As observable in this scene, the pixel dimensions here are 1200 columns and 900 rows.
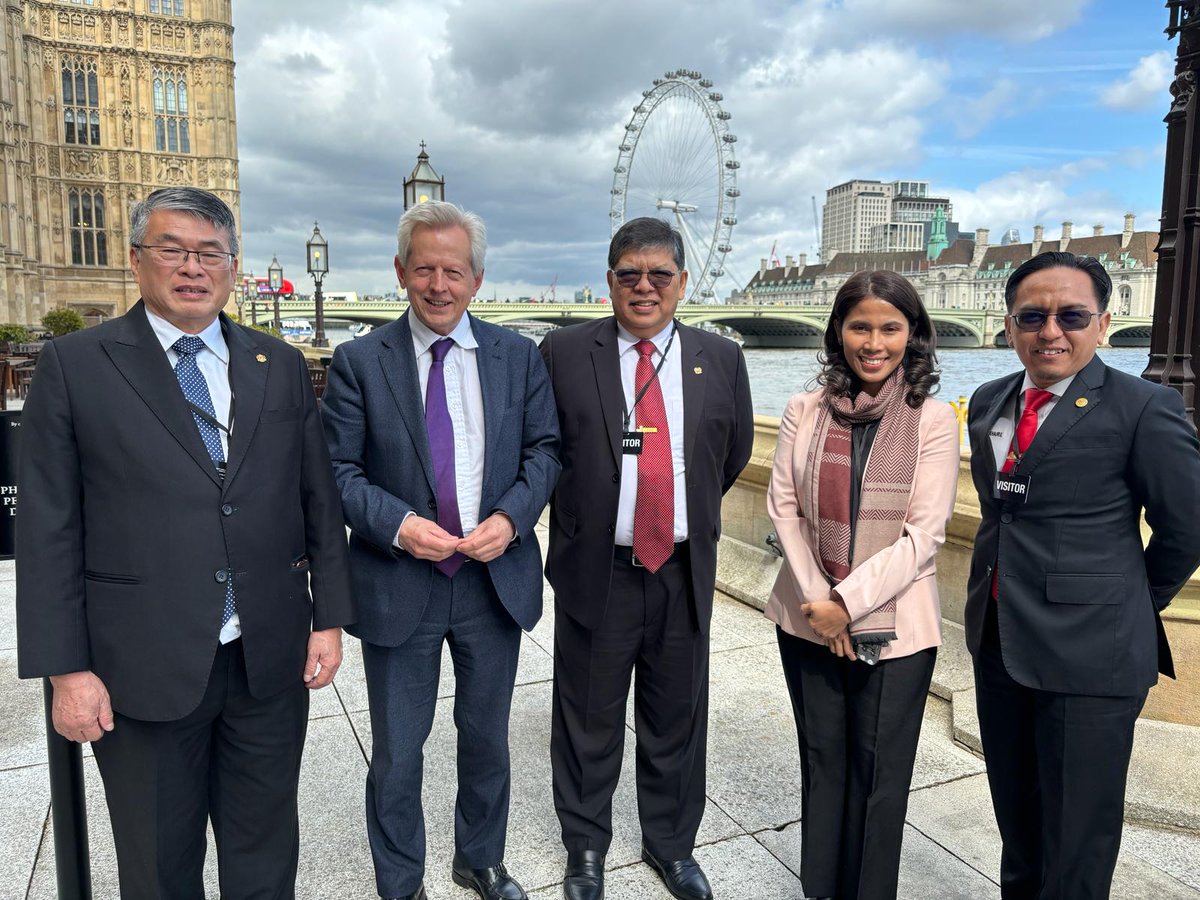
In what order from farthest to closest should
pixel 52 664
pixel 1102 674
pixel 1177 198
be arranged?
pixel 1177 198, pixel 1102 674, pixel 52 664

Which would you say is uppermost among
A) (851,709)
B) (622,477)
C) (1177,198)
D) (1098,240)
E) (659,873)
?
(1098,240)

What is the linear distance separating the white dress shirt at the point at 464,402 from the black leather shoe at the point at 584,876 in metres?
1.10

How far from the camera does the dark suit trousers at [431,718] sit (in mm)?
2477

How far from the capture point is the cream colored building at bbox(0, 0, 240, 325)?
50.8 m

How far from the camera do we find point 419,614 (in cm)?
242

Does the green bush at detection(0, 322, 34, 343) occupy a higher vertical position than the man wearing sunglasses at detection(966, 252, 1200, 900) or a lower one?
higher

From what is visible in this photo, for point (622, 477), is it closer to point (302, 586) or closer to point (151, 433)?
point (302, 586)

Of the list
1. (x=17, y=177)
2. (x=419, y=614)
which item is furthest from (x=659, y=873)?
(x=17, y=177)

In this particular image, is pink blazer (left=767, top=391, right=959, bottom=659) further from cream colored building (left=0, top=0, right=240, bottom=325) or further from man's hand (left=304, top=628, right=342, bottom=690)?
cream colored building (left=0, top=0, right=240, bottom=325)

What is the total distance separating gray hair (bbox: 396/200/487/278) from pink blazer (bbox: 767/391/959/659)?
0.96 m

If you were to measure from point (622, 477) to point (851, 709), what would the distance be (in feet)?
2.95

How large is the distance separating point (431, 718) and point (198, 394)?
3.74 ft

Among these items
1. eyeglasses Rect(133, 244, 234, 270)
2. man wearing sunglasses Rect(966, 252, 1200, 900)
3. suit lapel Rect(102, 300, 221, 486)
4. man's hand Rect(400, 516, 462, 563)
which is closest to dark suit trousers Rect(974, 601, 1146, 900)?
man wearing sunglasses Rect(966, 252, 1200, 900)

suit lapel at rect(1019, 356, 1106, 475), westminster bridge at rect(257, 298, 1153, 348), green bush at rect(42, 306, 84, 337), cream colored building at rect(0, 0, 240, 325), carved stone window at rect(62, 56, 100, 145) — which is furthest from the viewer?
carved stone window at rect(62, 56, 100, 145)
